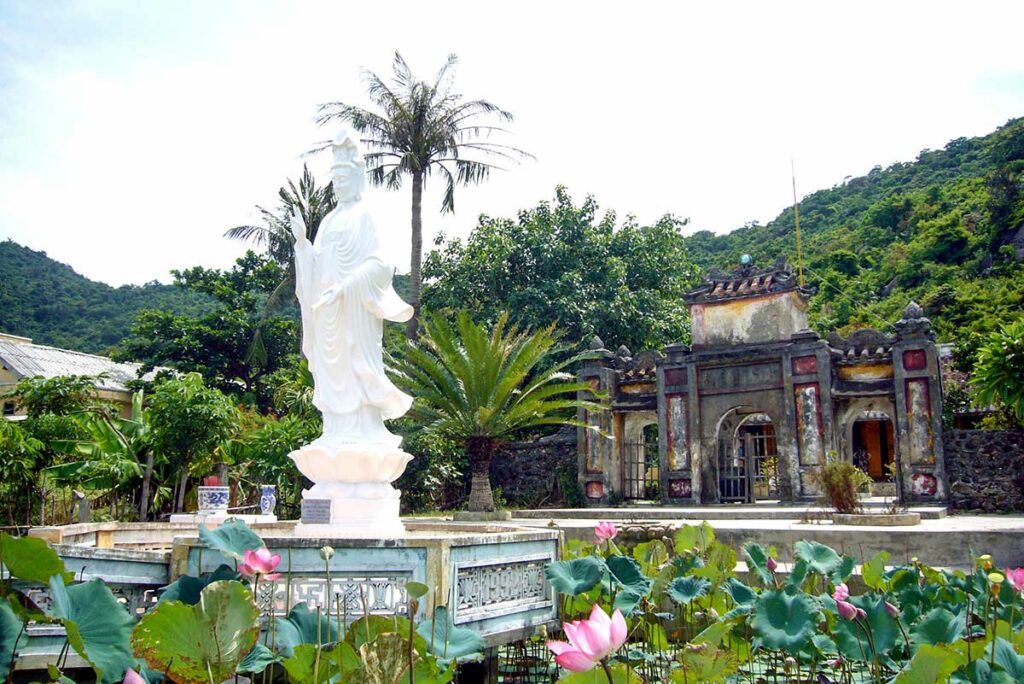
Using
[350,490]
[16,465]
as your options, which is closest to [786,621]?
[350,490]

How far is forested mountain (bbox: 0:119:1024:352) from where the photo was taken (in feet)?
87.2

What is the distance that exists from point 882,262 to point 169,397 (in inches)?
1241

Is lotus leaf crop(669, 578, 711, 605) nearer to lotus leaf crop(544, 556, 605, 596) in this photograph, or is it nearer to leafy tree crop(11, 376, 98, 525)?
lotus leaf crop(544, 556, 605, 596)

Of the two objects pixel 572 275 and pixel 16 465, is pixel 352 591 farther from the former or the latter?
pixel 572 275

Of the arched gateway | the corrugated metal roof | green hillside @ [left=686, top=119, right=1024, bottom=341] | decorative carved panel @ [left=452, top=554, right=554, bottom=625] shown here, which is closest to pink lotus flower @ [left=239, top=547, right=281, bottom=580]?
decorative carved panel @ [left=452, top=554, right=554, bottom=625]

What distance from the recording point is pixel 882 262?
37406 mm

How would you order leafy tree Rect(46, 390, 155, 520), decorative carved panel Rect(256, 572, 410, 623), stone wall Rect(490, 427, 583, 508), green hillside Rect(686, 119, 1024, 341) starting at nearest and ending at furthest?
decorative carved panel Rect(256, 572, 410, 623) < leafy tree Rect(46, 390, 155, 520) < stone wall Rect(490, 427, 583, 508) < green hillside Rect(686, 119, 1024, 341)

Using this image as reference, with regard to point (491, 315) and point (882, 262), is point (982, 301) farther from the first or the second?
point (491, 315)

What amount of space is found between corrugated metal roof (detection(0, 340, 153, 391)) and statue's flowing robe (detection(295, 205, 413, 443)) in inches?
773

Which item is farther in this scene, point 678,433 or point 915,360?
point 678,433

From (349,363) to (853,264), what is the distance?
34581mm

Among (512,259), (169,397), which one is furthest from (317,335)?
(512,259)

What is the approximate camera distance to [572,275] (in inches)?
969

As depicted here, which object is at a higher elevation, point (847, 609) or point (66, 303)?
point (66, 303)
